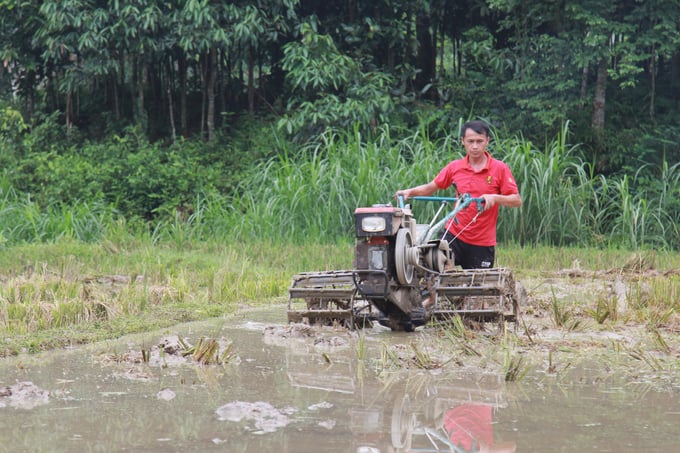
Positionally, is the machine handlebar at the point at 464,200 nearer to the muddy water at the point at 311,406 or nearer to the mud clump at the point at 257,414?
the muddy water at the point at 311,406

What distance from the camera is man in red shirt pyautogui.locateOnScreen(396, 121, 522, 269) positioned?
6602 mm

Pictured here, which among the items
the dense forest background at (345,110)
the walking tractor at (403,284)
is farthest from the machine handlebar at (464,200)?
the dense forest background at (345,110)

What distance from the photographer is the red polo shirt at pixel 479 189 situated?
6.66 m

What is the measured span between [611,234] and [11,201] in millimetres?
8482

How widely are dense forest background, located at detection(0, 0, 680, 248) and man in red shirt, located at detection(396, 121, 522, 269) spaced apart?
513 cm

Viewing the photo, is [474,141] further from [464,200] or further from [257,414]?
[257,414]

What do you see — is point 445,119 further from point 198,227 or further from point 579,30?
point 198,227

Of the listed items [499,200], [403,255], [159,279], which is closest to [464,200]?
[499,200]

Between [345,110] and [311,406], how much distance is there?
33.3 ft

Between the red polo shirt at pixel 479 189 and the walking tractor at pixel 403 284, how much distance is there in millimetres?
90

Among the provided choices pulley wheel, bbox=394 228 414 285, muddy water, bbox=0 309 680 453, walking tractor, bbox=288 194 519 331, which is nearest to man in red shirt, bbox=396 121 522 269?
walking tractor, bbox=288 194 519 331

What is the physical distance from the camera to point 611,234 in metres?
12.3

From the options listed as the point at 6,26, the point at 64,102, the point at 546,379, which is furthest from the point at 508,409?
the point at 64,102

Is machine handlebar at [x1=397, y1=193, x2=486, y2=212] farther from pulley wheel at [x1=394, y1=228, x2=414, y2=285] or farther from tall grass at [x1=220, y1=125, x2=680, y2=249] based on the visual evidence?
tall grass at [x1=220, y1=125, x2=680, y2=249]
